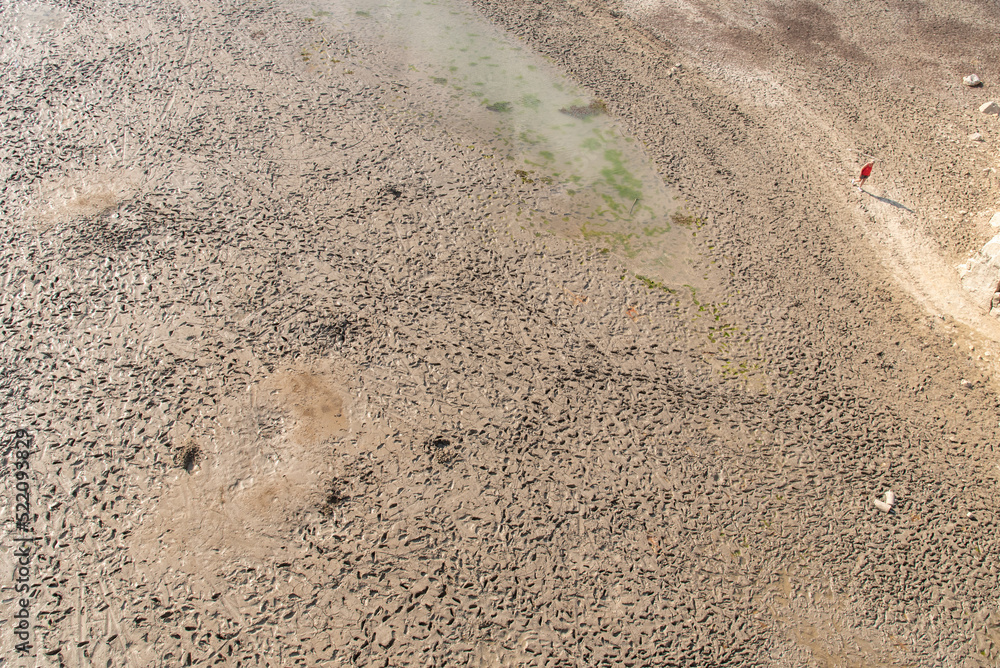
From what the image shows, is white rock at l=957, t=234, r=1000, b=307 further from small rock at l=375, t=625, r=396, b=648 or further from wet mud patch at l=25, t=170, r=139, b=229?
wet mud patch at l=25, t=170, r=139, b=229

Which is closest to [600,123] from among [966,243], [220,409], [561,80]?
[561,80]

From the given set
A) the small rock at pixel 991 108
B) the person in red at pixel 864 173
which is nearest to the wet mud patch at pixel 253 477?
the person in red at pixel 864 173

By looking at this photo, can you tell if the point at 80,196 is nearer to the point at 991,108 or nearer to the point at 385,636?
the point at 385,636

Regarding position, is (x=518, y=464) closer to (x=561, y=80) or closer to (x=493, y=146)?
(x=493, y=146)

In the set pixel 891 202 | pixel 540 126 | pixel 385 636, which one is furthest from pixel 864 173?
pixel 385 636

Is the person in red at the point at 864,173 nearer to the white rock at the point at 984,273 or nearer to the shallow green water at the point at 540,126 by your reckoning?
the white rock at the point at 984,273

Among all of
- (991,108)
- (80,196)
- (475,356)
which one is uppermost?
(991,108)

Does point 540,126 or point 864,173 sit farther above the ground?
point 864,173
